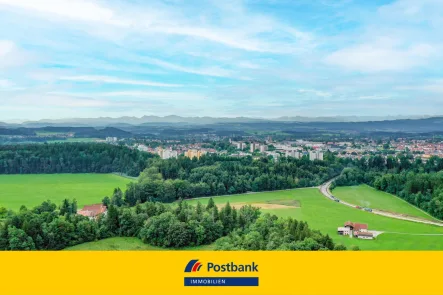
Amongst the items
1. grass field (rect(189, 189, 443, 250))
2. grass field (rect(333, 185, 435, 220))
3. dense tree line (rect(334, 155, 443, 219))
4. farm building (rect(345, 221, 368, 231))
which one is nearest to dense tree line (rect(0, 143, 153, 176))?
grass field (rect(189, 189, 443, 250))

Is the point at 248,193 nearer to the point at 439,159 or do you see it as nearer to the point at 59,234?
the point at 59,234

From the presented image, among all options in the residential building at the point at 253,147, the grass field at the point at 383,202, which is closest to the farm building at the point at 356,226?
the grass field at the point at 383,202

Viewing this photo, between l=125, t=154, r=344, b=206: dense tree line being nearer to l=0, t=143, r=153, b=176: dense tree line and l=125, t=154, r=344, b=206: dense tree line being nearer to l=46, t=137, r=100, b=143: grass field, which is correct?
l=0, t=143, r=153, b=176: dense tree line

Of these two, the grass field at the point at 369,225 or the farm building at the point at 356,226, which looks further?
the farm building at the point at 356,226

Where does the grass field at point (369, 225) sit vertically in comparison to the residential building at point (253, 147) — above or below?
below

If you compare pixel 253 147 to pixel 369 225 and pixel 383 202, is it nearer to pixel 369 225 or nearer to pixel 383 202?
pixel 383 202
